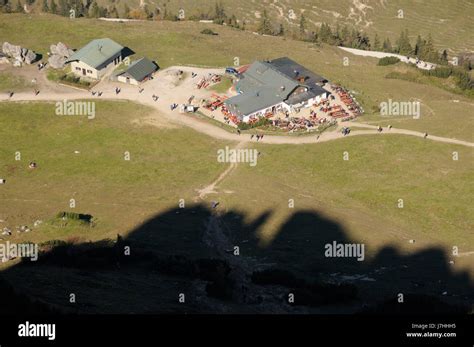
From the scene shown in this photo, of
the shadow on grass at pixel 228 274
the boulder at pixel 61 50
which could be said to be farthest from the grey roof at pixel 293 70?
the shadow on grass at pixel 228 274

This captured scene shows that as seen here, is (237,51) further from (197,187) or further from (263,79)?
(197,187)

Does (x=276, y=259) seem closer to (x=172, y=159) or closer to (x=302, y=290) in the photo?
(x=302, y=290)

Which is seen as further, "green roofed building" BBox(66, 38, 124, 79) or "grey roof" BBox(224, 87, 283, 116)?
"green roofed building" BBox(66, 38, 124, 79)

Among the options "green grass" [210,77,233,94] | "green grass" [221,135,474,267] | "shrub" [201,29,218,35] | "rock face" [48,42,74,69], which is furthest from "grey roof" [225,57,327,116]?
"rock face" [48,42,74,69]

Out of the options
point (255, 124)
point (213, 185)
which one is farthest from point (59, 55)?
point (213, 185)

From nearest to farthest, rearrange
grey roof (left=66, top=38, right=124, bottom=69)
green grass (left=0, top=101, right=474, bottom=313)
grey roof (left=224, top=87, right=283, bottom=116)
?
green grass (left=0, top=101, right=474, bottom=313)
grey roof (left=224, top=87, right=283, bottom=116)
grey roof (left=66, top=38, right=124, bottom=69)

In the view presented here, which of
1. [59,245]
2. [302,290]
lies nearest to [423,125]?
[302,290]

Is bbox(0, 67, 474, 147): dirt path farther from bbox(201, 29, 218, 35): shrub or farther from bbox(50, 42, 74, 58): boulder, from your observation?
bbox(201, 29, 218, 35): shrub
